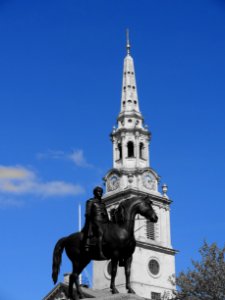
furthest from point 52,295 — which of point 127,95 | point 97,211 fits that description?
point 97,211

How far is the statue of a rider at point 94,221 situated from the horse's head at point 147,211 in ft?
3.46

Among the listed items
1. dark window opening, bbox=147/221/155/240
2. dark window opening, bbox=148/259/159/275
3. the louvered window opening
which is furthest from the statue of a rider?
dark window opening, bbox=147/221/155/240

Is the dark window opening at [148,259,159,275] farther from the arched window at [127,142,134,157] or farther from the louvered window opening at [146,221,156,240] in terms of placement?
the arched window at [127,142,134,157]

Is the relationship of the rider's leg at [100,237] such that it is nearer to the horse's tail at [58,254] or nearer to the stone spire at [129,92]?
the horse's tail at [58,254]

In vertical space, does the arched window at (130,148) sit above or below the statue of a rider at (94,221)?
above

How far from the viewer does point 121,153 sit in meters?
99.8

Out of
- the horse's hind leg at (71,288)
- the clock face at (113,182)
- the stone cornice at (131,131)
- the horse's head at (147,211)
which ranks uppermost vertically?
the stone cornice at (131,131)

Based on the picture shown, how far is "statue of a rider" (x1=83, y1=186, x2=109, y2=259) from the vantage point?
63.0 feet

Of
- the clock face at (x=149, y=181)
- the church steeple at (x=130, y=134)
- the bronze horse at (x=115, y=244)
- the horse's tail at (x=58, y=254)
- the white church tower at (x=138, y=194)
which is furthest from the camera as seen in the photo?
the church steeple at (x=130, y=134)

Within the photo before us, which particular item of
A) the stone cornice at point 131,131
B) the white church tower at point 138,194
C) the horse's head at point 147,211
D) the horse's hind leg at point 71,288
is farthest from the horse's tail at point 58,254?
the stone cornice at point 131,131

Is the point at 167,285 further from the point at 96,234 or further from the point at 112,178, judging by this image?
the point at 96,234

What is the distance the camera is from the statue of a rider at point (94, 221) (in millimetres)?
19188

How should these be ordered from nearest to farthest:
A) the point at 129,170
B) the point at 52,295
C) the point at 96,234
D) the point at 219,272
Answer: the point at 96,234
the point at 219,272
the point at 52,295
the point at 129,170

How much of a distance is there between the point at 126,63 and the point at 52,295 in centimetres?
3717
